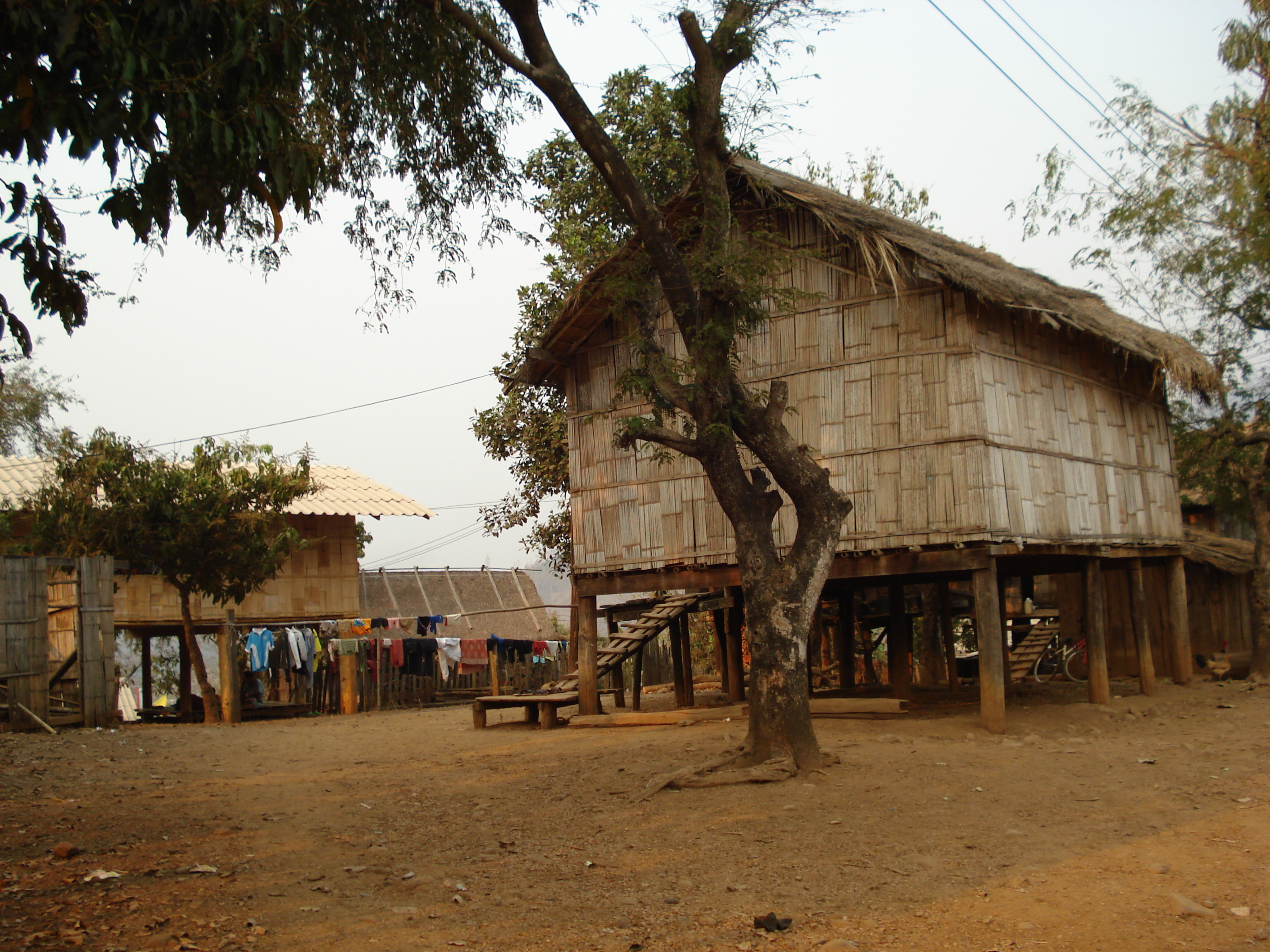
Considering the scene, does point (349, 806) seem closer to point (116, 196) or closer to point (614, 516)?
point (116, 196)

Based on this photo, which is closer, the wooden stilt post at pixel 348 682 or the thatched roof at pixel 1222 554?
the thatched roof at pixel 1222 554

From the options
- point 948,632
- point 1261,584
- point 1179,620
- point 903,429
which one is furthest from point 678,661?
point 1261,584

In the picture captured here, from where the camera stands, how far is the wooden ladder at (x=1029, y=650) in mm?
19094

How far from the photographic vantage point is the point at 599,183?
18.0 meters

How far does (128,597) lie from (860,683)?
46.4ft

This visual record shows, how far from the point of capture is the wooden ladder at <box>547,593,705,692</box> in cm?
1512

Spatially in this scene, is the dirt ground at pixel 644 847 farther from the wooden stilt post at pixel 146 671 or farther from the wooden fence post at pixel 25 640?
the wooden stilt post at pixel 146 671

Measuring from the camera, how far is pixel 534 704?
1458 centimetres

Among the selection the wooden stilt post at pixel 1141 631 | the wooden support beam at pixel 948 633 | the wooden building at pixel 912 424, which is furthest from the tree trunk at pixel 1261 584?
the wooden support beam at pixel 948 633

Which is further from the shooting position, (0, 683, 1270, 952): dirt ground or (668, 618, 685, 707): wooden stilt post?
(668, 618, 685, 707): wooden stilt post

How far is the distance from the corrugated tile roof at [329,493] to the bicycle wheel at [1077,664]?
1234 cm

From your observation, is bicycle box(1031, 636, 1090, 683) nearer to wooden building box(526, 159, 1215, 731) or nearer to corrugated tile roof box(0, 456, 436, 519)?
wooden building box(526, 159, 1215, 731)

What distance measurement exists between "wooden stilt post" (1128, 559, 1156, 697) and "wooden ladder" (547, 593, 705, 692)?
6.08 m

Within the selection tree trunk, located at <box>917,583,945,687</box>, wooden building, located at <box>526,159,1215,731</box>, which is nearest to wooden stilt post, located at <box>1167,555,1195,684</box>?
wooden building, located at <box>526,159,1215,731</box>
